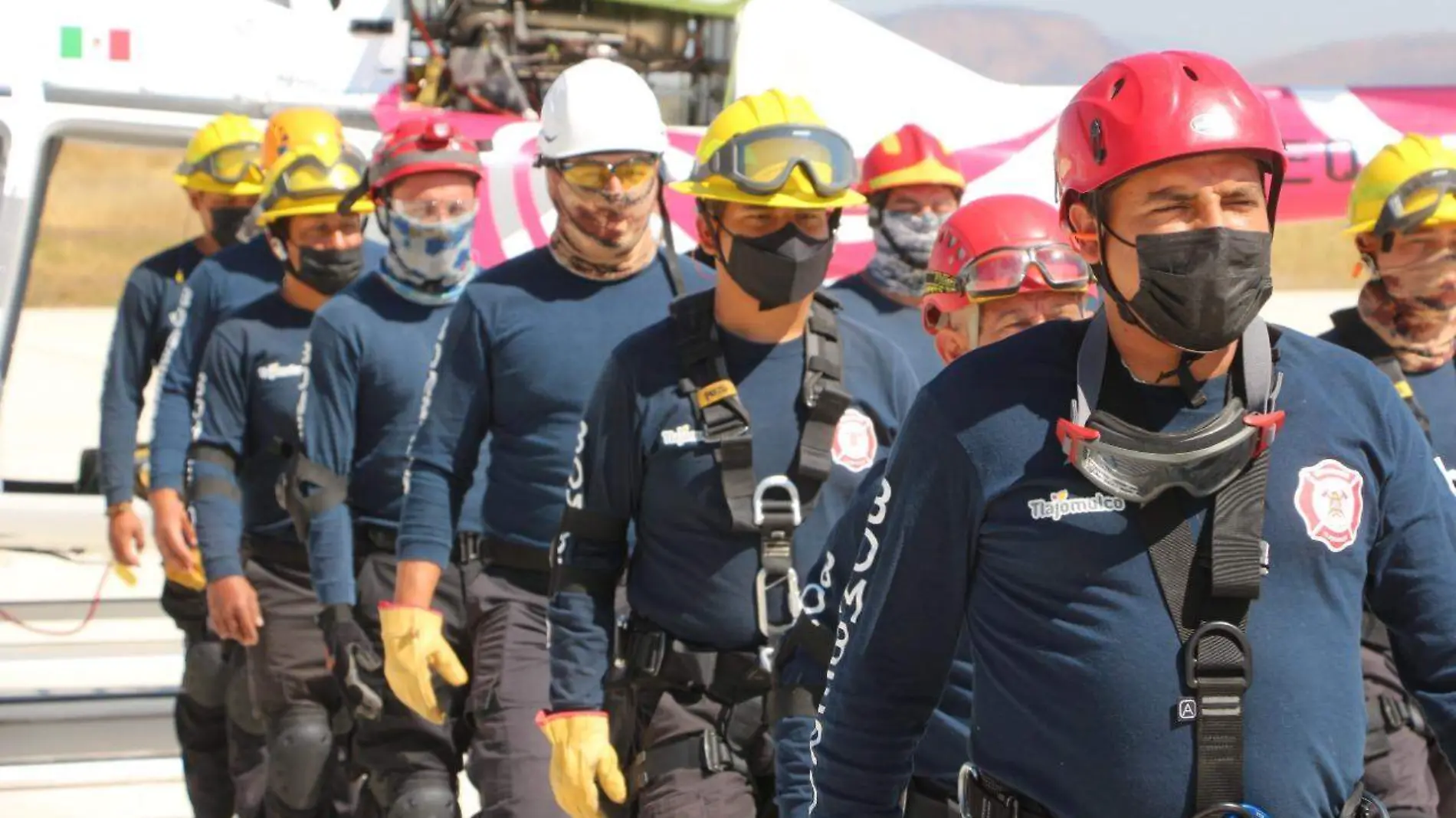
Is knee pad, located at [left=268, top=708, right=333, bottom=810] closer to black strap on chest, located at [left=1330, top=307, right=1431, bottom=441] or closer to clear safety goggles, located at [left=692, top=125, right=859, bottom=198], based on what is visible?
clear safety goggles, located at [left=692, top=125, right=859, bottom=198]

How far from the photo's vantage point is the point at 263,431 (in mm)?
7770

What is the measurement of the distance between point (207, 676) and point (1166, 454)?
633 centimetres

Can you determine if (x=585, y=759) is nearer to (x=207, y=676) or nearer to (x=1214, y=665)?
(x=1214, y=665)

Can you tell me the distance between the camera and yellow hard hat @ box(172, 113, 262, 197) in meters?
9.59

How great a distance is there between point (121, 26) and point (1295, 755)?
447 inches

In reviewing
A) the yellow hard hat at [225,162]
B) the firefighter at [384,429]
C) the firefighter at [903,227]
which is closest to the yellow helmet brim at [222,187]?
the yellow hard hat at [225,162]

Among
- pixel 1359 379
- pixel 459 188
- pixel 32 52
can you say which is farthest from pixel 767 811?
pixel 32 52

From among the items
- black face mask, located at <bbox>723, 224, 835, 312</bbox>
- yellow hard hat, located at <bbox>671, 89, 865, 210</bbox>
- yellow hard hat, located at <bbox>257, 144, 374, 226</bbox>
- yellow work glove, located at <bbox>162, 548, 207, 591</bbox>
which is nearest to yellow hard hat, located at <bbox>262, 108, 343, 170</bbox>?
yellow hard hat, located at <bbox>257, 144, 374, 226</bbox>

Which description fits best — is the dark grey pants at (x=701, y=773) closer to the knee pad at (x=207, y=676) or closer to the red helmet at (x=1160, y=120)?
the red helmet at (x=1160, y=120)

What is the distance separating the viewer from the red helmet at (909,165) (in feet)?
28.0

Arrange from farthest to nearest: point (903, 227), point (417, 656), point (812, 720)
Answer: point (903, 227) → point (417, 656) → point (812, 720)

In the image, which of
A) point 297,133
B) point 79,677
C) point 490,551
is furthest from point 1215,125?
point 79,677

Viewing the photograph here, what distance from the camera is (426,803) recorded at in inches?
247

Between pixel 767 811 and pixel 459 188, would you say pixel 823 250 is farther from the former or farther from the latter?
pixel 459 188
